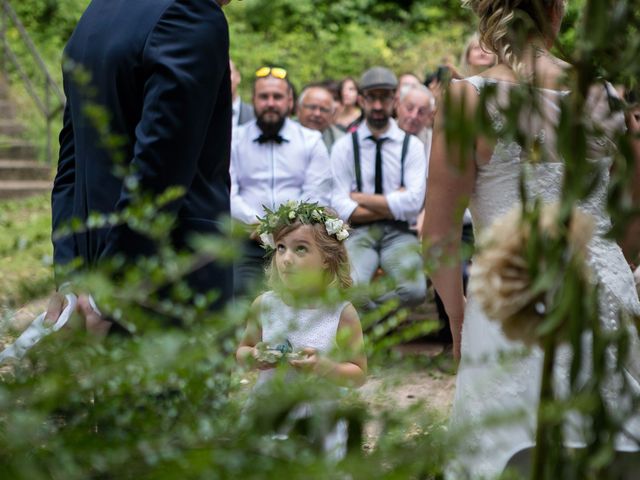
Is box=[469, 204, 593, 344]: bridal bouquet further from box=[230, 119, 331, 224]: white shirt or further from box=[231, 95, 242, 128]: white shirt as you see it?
box=[231, 95, 242, 128]: white shirt

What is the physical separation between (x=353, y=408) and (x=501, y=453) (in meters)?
1.50

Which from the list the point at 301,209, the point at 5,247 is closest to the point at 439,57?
the point at 301,209

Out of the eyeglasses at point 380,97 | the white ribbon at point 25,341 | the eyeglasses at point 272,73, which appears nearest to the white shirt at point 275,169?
the eyeglasses at point 272,73

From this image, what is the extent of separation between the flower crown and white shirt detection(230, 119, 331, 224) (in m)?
2.99

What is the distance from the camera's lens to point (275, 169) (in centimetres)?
757

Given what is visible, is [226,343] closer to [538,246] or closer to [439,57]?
[538,246]

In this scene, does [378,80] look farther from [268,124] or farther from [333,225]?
[333,225]

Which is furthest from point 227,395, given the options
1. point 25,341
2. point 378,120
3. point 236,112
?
point 236,112

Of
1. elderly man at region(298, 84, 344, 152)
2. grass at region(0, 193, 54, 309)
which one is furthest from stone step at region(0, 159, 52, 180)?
grass at region(0, 193, 54, 309)

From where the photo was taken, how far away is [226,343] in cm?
152

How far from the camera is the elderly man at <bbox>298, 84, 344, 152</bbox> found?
9461 mm

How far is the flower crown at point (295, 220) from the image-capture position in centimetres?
439

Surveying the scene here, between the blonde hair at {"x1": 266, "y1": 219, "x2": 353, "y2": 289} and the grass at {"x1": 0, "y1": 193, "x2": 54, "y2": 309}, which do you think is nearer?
the grass at {"x1": 0, "y1": 193, "x2": 54, "y2": 309}

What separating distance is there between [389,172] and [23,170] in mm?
7545
